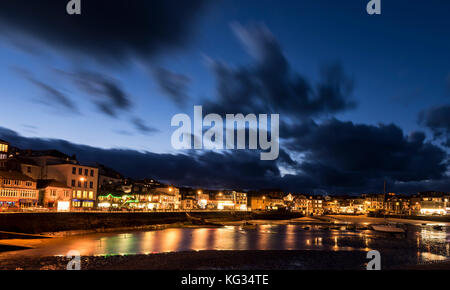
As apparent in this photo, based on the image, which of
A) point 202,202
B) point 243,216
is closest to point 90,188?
point 243,216

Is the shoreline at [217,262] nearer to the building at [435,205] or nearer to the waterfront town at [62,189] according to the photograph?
the waterfront town at [62,189]

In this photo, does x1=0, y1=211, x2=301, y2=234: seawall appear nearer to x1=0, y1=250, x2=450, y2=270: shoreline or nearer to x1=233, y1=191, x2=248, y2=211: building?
x1=0, y1=250, x2=450, y2=270: shoreline

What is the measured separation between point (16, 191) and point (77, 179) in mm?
22703

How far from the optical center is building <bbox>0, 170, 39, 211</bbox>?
65625 mm

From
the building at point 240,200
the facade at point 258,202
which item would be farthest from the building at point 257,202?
the building at point 240,200

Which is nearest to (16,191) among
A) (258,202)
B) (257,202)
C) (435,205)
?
(257,202)

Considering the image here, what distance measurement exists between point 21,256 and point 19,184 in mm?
43271

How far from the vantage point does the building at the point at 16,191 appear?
65625mm

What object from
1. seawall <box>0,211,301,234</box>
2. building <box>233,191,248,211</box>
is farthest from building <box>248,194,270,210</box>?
seawall <box>0,211,301,234</box>

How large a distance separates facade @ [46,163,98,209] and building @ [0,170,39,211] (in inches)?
572

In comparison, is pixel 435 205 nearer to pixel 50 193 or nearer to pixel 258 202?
pixel 258 202
